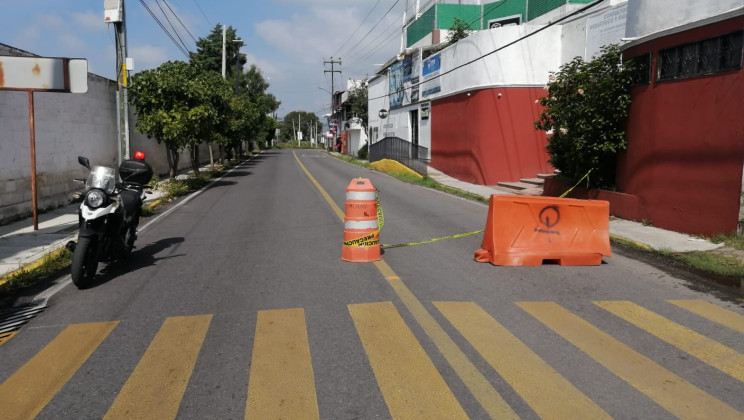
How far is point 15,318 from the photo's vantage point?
18.9 ft

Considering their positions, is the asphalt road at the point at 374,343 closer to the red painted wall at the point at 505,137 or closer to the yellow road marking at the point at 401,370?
the yellow road marking at the point at 401,370

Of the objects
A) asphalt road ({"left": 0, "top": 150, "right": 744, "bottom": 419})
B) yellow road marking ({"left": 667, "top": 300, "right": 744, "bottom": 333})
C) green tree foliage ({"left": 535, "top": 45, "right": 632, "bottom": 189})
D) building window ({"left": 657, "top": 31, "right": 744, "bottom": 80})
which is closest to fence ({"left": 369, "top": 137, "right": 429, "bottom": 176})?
green tree foliage ({"left": 535, "top": 45, "right": 632, "bottom": 189})

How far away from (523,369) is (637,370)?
34.2 inches

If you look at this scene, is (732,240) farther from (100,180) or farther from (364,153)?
(364,153)

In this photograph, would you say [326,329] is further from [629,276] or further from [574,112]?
[574,112]

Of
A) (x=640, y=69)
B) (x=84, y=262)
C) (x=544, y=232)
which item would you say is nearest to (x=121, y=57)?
(x=84, y=262)

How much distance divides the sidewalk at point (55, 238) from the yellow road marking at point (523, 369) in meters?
5.38

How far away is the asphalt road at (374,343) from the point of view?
379 centimetres

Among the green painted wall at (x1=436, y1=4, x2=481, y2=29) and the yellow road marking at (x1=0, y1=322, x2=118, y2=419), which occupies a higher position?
the green painted wall at (x1=436, y1=4, x2=481, y2=29)

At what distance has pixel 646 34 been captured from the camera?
444 inches

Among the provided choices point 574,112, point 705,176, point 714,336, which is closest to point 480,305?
point 714,336

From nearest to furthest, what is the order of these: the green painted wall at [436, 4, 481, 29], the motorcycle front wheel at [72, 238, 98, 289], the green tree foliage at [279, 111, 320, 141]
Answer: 1. the motorcycle front wheel at [72, 238, 98, 289]
2. the green painted wall at [436, 4, 481, 29]
3. the green tree foliage at [279, 111, 320, 141]

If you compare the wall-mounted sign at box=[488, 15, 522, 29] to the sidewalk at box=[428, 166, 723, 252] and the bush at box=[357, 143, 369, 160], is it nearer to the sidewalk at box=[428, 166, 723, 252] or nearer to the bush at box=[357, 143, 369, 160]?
the bush at box=[357, 143, 369, 160]

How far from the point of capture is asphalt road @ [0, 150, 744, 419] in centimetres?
379
